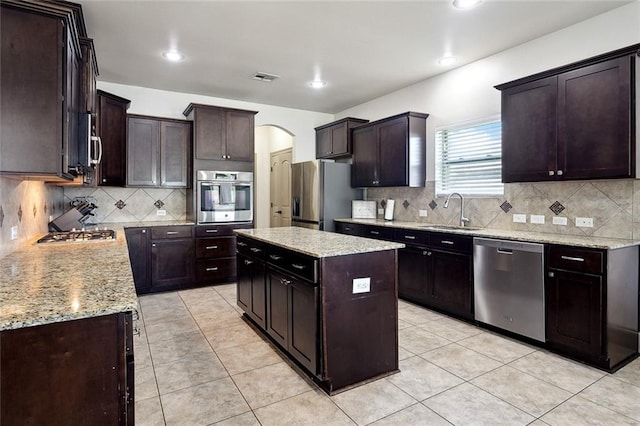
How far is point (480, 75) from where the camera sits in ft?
13.2

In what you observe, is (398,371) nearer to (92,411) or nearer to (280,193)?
(92,411)

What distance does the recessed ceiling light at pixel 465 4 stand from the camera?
279 centimetres

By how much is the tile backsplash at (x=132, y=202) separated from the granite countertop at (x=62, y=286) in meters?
2.56

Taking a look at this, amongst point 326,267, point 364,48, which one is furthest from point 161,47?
point 326,267

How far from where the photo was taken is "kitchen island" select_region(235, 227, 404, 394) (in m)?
2.28

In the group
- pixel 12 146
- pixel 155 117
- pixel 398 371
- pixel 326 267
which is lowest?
pixel 398 371

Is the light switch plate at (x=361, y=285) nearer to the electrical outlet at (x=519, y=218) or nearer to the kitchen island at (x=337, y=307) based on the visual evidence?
the kitchen island at (x=337, y=307)

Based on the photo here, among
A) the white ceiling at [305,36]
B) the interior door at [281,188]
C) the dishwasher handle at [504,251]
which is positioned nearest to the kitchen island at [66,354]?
the white ceiling at [305,36]

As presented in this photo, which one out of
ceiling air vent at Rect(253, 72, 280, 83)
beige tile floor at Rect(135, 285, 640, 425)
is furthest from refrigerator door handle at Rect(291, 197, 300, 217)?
beige tile floor at Rect(135, 285, 640, 425)

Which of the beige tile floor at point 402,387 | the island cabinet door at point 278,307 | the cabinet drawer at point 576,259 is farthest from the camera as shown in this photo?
the island cabinet door at point 278,307

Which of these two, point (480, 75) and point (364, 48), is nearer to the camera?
point (364, 48)

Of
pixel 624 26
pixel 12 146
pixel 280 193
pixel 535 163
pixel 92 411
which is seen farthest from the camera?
pixel 280 193

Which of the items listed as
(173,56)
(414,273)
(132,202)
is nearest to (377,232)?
(414,273)

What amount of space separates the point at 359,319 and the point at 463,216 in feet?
7.89
